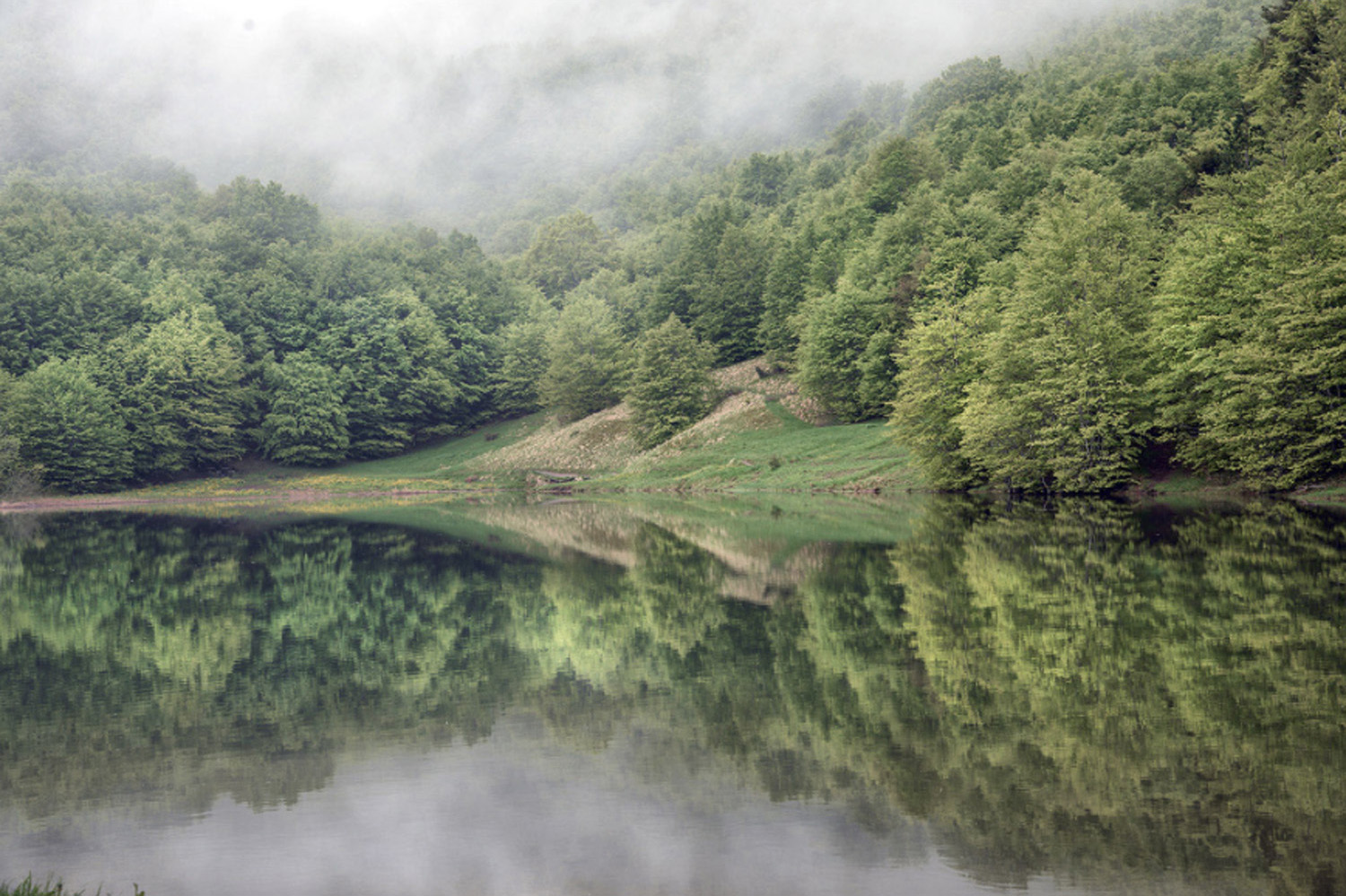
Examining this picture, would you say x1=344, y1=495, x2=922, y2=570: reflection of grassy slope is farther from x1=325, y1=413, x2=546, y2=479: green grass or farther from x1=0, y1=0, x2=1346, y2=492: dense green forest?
x1=325, y1=413, x2=546, y2=479: green grass

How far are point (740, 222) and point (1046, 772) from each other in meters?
110

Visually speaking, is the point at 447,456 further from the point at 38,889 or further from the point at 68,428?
the point at 38,889

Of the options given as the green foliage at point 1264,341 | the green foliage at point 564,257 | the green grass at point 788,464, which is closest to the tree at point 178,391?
the green grass at point 788,464

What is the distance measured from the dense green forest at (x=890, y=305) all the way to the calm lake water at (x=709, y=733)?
754 inches

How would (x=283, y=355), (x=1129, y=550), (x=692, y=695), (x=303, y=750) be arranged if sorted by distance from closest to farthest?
1. (x=303, y=750)
2. (x=692, y=695)
3. (x=1129, y=550)
4. (x=283, y=355)

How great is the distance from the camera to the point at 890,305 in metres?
68.2

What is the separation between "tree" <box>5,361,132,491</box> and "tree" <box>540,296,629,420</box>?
127ft

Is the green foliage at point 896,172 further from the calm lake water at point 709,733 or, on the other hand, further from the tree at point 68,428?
the calm lake water at point 709,733

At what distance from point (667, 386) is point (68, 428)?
4956 cm

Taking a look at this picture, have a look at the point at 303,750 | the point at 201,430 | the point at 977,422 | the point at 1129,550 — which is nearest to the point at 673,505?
the point at 977,422

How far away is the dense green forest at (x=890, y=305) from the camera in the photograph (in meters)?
39.2

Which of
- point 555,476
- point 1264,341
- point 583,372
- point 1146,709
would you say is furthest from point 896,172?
point 1146,709

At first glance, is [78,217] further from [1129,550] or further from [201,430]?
[1129,550]

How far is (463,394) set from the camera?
111062mm
